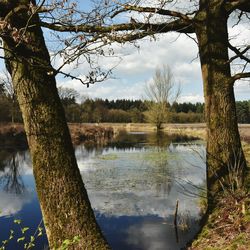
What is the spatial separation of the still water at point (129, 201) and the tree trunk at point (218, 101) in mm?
371

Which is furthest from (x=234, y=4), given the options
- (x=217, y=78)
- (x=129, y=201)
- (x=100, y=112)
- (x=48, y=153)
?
(x=100, y=112)

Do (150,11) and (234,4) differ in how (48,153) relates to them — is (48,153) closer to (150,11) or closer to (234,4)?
(150,11)

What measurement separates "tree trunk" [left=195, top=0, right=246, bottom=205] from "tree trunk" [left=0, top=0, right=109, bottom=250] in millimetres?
2971

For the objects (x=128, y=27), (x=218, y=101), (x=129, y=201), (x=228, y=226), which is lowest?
(x=129, y=201)

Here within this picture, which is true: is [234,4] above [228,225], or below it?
above

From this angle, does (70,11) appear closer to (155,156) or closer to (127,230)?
(127,230)

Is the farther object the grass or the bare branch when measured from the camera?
the grass

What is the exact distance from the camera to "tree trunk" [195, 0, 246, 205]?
6.21 m

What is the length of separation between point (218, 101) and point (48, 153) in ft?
11.7

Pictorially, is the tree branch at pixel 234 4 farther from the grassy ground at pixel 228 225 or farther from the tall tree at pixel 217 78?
the grassy ground at pixel 228 225

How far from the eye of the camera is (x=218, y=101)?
632 cm

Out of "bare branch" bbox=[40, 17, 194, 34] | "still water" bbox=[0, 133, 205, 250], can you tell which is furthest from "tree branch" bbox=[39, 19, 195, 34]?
"still water" bbox=[0, 133, 205, 250]

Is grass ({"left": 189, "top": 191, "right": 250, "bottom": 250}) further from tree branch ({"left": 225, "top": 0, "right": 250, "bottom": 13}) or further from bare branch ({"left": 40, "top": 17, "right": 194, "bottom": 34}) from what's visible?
tree branch ({"left": 225, "top": 0, "right": 250, "bottom": 13})

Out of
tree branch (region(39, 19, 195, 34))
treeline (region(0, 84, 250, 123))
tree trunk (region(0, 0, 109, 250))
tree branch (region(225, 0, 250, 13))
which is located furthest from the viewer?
treeline (region(0, 84, 250, 123))
